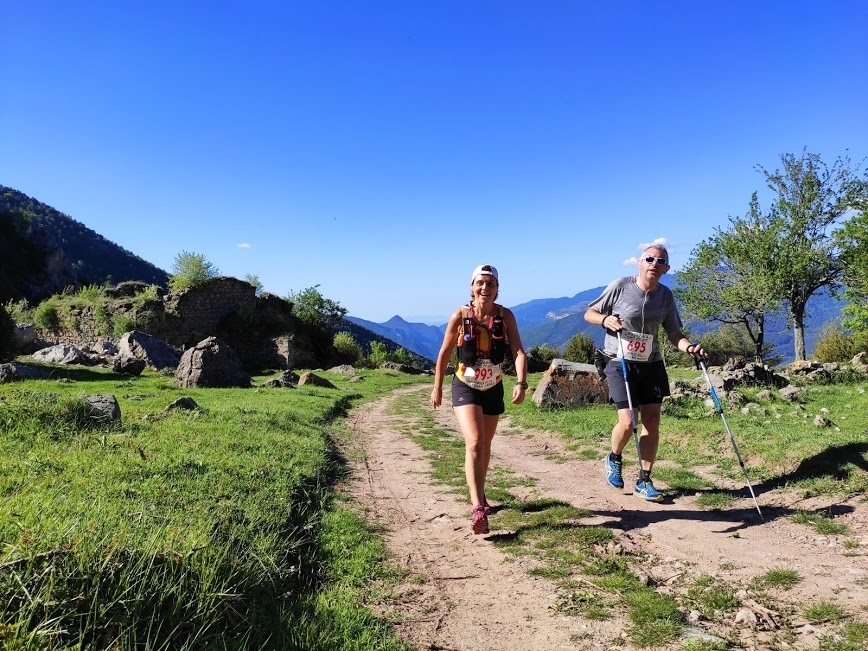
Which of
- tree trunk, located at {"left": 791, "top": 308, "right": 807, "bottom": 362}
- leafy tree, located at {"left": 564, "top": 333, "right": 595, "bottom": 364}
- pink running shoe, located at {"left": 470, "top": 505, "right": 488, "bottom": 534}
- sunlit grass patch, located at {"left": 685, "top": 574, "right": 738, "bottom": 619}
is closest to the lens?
sunlit grass patch, located at {"left": 685, "top": 574, "right": 738, "bottom": 619}

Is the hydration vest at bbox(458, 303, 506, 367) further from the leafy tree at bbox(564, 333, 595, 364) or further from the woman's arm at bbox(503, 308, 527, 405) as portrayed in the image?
the leafy tree at bbox(564, 333, 595, 364)

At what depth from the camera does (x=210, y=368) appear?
48.6ft

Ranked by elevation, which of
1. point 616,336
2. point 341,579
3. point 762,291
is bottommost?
point 341,579

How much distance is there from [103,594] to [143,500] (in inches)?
63.0

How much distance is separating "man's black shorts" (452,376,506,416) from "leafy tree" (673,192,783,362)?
2709 cm

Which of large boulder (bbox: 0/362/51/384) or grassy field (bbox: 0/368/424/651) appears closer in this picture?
grassy field (bbox: 0/368/424/651)

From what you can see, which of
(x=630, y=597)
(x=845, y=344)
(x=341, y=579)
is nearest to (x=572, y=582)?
(x=630, y=597)

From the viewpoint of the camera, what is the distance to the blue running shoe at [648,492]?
519 centimetres

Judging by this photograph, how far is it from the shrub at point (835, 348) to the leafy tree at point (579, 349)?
Answer: 11.6 metres

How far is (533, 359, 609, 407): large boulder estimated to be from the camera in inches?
451

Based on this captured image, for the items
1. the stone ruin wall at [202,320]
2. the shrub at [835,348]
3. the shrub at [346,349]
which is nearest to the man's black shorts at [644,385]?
the shrub at [835,348]

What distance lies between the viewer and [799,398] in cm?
914

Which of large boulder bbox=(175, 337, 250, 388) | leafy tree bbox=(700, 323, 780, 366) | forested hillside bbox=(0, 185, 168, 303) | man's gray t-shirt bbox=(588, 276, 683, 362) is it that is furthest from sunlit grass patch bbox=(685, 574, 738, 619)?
leafy tree bbox=(700, 323, 780, 366)

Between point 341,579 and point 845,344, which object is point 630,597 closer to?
point 341,579
